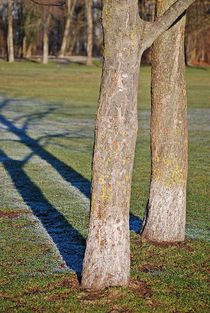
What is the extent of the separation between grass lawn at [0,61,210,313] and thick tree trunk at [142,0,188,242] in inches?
13.2

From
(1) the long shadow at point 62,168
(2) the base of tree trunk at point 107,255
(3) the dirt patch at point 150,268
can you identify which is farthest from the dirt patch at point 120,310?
(1) the long shadow at point 62,168

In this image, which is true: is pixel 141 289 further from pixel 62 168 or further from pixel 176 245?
pixel 62 168

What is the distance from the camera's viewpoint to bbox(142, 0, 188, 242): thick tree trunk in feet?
28.7

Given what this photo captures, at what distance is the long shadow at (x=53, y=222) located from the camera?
28.3 feet

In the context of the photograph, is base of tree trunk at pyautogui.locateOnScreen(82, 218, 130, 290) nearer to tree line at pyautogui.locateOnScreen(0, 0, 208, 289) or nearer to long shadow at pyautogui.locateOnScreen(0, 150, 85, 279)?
tree line at pyautogui.locateOnScreen(0, 0, 208, 289)

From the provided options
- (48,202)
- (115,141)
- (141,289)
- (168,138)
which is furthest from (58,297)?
(48,202)

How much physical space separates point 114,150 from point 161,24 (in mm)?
1487

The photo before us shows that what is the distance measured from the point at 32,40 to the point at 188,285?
3113 inches

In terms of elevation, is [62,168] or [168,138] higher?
[168,138]

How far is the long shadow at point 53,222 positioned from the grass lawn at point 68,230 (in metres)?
0.01

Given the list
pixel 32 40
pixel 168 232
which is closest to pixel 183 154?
pixel 168 232

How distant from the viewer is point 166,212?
909cm

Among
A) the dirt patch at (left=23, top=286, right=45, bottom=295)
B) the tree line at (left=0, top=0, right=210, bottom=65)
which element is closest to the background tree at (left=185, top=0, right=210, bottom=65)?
the tree line at (left=0, top=0, right=210, bottom=65)

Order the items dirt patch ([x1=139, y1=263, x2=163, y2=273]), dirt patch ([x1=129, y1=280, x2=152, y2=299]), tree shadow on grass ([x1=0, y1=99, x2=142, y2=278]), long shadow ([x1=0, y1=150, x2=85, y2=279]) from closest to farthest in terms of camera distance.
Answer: dirt patch ([x1=129, y1=280, x2=152, y2=299]), dirt patch ([x1=139, y1=263, x2=163, y2=273]), long shadow ([x1=0, y1=150, x2=85, y2=279]), tree shadow on grass ([x1=0, y1=99, x2=142, y2=278])
